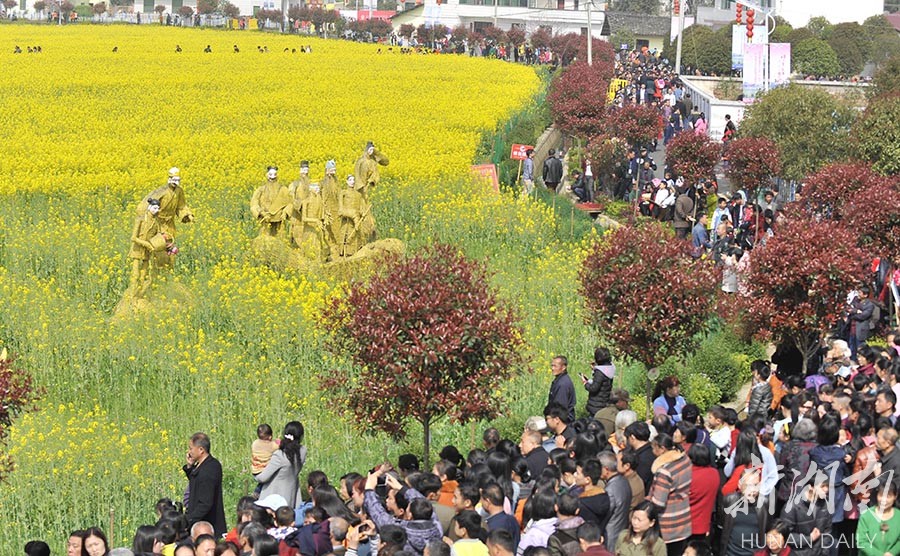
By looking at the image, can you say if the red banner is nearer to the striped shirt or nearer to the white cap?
the white cap

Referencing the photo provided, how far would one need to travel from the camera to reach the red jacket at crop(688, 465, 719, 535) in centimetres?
1203

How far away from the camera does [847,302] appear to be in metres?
17.1

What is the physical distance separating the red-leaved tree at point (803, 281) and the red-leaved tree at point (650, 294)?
575 mm

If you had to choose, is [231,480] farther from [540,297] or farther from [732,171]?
[732,171]

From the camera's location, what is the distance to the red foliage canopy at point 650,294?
16562 mm

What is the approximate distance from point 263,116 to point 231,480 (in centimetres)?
2674

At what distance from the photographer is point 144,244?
69.9ft

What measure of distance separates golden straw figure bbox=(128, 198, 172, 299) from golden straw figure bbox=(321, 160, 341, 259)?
2.92m

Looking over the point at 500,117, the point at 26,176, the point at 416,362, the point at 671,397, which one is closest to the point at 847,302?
the point at 671,397

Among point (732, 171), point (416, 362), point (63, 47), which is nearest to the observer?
point (416, 362)

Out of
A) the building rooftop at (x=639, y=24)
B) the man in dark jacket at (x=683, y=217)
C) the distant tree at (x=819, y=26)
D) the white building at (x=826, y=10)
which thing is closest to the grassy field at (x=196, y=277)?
the man in dark jacket at (x=683, y=217)

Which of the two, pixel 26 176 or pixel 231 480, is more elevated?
pixel 26 176

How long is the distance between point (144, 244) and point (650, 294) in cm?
759

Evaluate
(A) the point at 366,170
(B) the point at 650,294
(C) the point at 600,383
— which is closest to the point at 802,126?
(A) the point at 366,170
